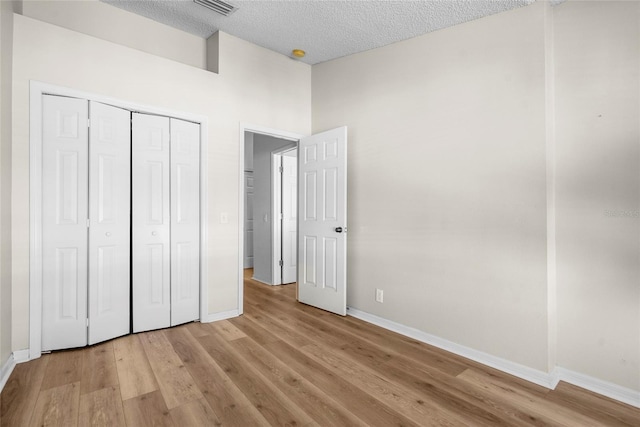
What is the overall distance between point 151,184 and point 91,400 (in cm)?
174

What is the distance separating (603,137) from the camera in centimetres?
219

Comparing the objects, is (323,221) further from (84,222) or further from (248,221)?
(248,221)

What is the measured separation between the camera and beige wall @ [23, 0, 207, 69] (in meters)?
2.71

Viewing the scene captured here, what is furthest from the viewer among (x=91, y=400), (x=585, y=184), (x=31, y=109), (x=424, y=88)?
(x=424, y=88)

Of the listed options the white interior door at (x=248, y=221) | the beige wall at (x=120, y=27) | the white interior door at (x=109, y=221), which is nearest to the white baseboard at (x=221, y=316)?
the white interior door at (x=109, y=221)

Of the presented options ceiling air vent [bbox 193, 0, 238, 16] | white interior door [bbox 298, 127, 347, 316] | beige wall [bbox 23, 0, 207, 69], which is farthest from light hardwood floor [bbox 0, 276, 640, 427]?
ceiling air vent [bbox 193, 0, 238, 16]

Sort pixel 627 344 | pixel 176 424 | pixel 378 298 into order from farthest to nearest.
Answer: pixel 378 298 < pixel 627 344 < pixel 176 424

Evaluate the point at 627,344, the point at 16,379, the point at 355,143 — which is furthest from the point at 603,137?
the point at 16,379

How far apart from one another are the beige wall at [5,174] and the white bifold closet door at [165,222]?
0.81 meters

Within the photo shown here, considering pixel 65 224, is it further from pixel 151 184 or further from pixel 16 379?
→ pixel 16 379

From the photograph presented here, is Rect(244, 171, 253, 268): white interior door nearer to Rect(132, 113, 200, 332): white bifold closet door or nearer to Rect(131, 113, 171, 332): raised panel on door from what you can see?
Rect(132, 113, 200, 332): white bifold closet door

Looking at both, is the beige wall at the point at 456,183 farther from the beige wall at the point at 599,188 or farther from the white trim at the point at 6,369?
the white trim at the point at 6,369

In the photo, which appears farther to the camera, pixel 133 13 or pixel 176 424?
pixel 133 13

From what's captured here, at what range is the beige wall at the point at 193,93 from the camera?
2.39 m
